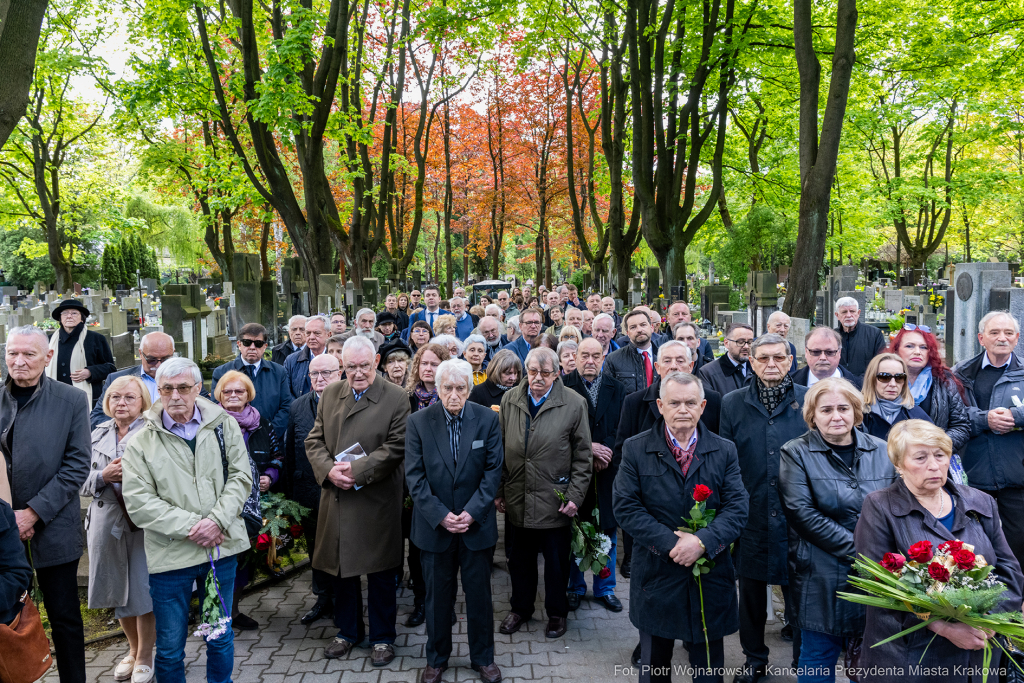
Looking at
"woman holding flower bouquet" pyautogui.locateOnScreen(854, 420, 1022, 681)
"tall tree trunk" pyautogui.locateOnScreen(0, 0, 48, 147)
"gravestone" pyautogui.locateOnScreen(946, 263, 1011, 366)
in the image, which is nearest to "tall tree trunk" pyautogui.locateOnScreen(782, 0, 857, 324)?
"gravestone" pyautogui.locateOnScreen(946, 263, 1011, 366)

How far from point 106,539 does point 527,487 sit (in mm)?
2635

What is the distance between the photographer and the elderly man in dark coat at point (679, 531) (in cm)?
373

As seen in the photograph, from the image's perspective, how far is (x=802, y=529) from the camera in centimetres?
364

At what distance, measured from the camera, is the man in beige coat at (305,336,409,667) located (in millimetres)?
4695

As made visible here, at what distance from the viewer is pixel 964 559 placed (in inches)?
111

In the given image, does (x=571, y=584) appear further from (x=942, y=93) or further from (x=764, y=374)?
(x=942, y=93)

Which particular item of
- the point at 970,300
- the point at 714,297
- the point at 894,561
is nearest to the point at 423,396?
the point at 894,561

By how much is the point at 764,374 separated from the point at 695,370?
6.07ft

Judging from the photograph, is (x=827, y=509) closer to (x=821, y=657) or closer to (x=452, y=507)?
(x=821, y=657)

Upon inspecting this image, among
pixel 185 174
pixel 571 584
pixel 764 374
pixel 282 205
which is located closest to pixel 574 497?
pixel 571 584

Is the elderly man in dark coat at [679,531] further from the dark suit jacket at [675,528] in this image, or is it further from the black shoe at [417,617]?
the black shoe at [417,617]

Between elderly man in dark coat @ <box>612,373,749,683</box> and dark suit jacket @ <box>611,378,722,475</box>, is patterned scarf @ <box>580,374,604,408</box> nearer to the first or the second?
dark suit jacket @ <box>611,378,722,475</box>

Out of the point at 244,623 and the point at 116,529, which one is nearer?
the point at 116,529

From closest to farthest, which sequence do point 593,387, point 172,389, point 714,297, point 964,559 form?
point 964,559 < point 172,389 < point 593,387 < point 714,297
